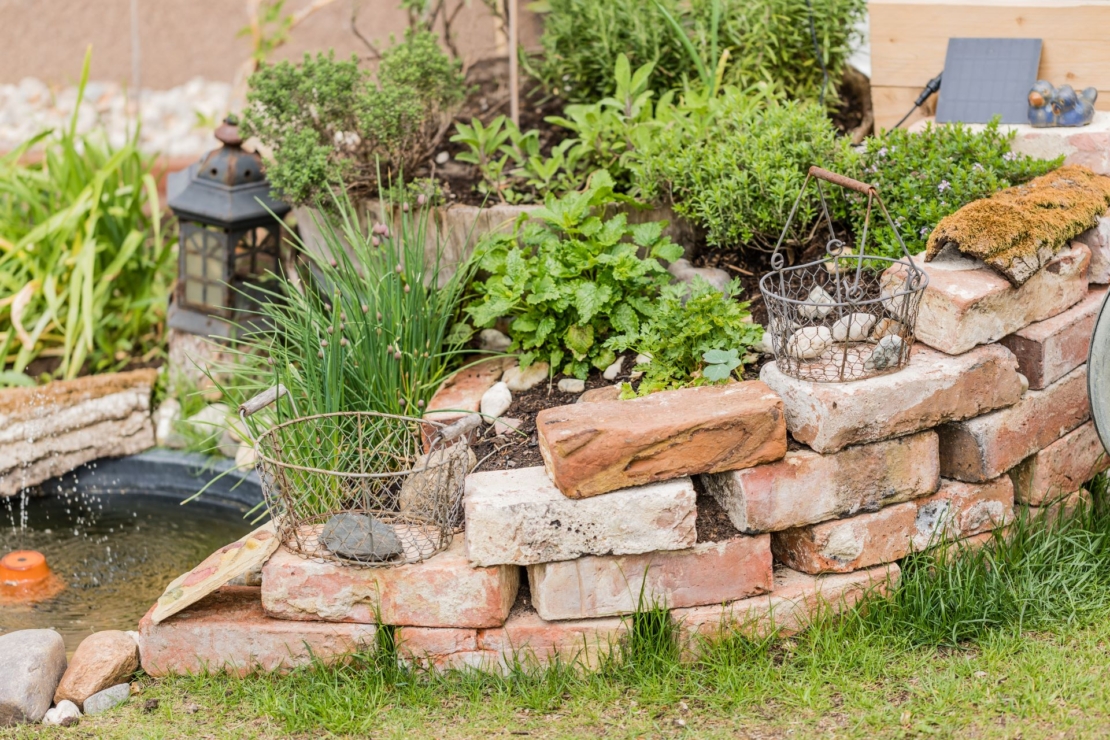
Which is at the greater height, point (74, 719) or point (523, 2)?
point (523, 2)

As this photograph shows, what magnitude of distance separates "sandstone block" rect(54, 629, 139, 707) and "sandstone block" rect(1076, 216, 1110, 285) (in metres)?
3.12

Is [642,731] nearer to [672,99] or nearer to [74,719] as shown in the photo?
[74,719]

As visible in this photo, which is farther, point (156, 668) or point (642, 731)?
point (156, 668)

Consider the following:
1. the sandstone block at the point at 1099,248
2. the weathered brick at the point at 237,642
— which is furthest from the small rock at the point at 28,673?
the sandstone block at the point at 1099,248

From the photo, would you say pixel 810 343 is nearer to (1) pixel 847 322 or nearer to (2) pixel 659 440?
(1) pixel 847 322

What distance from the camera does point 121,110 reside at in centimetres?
766

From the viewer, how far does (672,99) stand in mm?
4844

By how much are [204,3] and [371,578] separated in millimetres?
5704

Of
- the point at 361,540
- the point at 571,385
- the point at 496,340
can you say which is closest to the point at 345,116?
the point at 496,340

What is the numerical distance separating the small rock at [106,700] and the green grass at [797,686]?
0.15 feet

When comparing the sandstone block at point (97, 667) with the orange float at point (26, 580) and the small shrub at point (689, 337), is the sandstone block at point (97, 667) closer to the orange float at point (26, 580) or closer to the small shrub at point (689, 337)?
the orange float at point (26, 580)

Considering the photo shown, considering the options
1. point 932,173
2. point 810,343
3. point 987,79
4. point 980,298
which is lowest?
point 810,343

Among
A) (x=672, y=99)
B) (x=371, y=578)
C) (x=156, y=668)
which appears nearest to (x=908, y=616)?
(x=371, y=578)

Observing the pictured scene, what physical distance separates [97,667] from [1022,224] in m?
2.87
